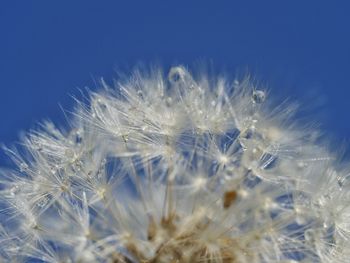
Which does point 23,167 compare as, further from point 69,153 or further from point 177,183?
point 177,183

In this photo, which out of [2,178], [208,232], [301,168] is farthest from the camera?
[2,178]

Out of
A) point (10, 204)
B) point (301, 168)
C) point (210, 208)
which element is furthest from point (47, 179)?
point (301, 168)

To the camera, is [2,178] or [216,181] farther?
[2,178]

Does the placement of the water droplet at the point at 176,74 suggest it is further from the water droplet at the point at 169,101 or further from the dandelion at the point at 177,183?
the water droplet at the point at 169,101

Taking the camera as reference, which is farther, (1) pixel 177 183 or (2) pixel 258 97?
(2) pixel 258 97

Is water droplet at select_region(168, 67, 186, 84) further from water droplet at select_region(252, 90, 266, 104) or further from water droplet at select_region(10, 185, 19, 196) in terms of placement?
water droplet at select_region(10, 185, 19, 196)

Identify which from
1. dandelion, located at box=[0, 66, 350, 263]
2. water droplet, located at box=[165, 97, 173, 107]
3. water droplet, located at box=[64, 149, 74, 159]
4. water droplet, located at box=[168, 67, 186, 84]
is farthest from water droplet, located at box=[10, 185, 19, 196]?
water droplet, located at box=[168, 67, 186, 84]

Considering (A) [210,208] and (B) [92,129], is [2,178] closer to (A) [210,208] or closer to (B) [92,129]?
(B) [92,129]

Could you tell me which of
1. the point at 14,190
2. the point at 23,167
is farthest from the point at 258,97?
the point at 14,190
